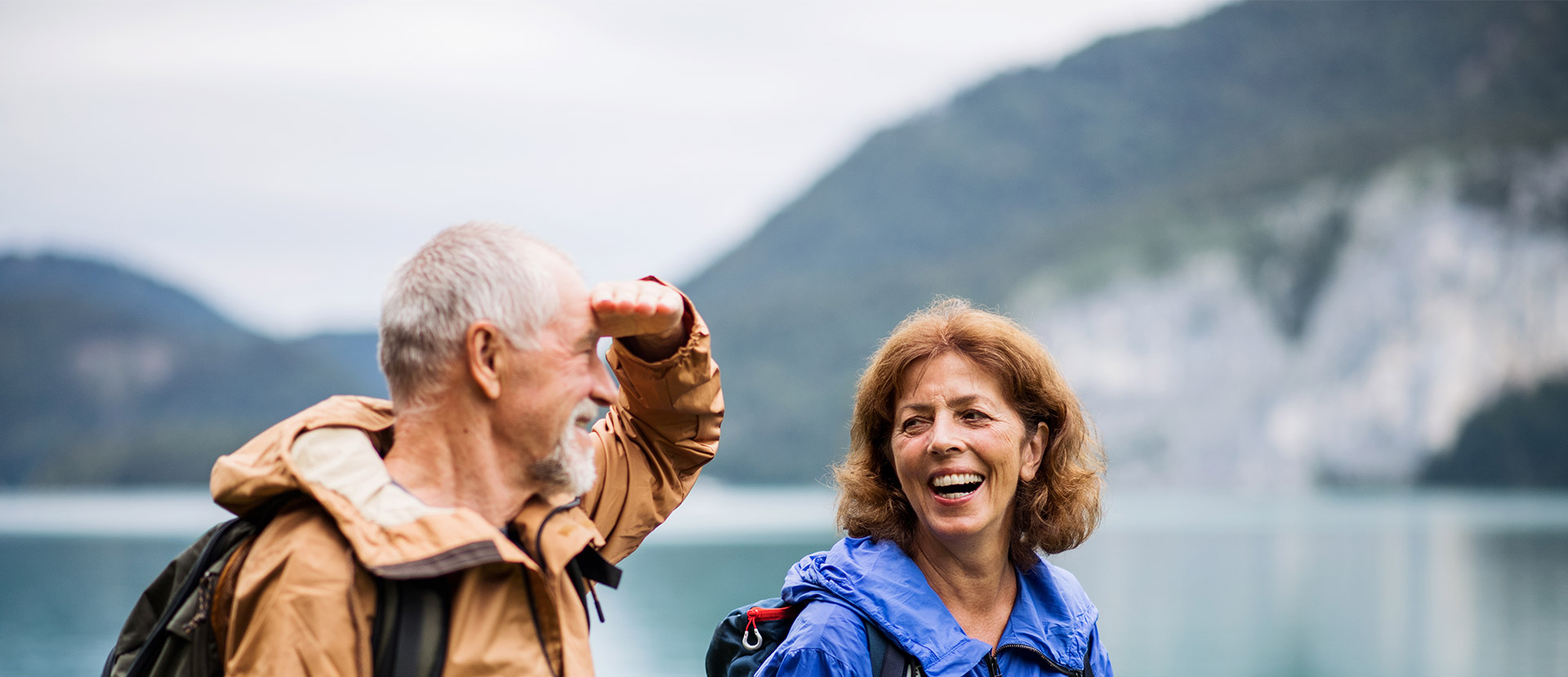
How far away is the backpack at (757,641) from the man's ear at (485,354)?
1.08 m

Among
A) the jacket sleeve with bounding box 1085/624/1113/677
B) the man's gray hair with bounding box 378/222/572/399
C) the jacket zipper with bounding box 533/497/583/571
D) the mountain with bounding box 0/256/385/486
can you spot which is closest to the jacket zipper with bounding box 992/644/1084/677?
the jacket sleeve with bounding box 1085/624/1113/677

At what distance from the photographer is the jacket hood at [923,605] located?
312cm

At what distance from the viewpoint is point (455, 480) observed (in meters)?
2.41

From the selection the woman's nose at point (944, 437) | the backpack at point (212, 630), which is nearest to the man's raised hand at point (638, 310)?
the backpack at point (212, 630)

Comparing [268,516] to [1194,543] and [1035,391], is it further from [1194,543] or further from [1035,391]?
[1194,543]

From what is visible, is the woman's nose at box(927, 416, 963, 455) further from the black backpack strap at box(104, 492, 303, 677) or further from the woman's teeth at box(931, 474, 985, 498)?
the black backpack strap at box(104, 492, 303, 677)

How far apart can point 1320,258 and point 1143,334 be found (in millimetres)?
20479

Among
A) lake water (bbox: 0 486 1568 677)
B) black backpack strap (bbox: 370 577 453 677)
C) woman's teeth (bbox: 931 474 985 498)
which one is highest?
woman's teeth (bbox: 931 474 985 498)

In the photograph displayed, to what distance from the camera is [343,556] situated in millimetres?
2170

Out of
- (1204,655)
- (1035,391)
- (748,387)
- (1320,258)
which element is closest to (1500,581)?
(1204,655)

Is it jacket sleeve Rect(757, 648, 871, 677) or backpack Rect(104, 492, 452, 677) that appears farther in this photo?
jacket sleeve Rect(757, 648, 871, 677)

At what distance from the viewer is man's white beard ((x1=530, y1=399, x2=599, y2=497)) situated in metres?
2.44

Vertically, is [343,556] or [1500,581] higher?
[343,556]

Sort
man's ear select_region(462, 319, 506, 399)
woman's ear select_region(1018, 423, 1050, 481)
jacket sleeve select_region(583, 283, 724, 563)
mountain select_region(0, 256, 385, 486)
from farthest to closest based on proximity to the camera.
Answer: mountain select_region(0, 256, 385, 486), woman's ear select_region(1018, 423, 1050, 481), jacket sleeve select_region(583, 283, 724, 563), man's ear select_region(462, 319, 506, 399)
